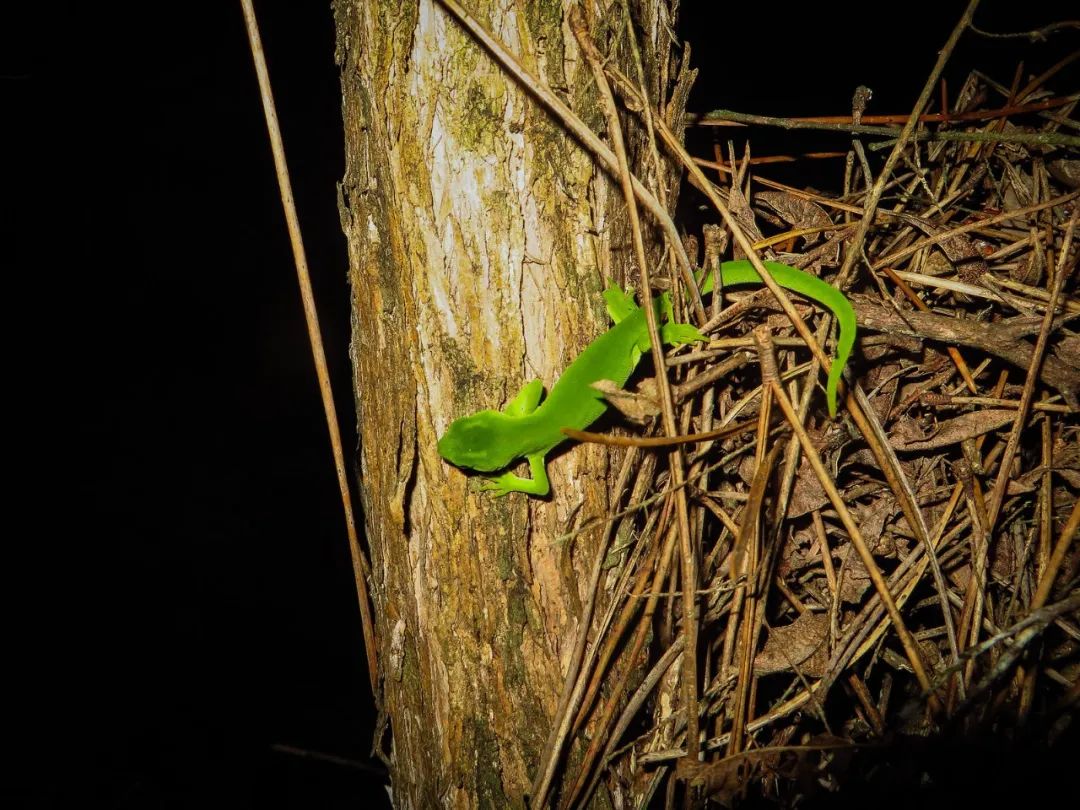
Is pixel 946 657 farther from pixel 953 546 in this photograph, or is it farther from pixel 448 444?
pixel 448 444

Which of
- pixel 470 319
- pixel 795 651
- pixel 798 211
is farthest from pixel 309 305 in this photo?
pixel 795 651

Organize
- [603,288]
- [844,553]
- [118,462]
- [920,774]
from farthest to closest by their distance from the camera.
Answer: [118,462] < [844,553] < [603,288] < [920,774]

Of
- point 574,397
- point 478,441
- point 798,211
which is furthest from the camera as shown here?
point 798,211

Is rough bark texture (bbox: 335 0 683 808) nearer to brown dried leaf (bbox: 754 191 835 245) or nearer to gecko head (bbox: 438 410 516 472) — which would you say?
gecko head (bbox: 438 410 516 472)

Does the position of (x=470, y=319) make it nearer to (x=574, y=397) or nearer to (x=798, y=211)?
(x=574, y=397)

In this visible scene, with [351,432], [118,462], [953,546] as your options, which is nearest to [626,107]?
[953,546]

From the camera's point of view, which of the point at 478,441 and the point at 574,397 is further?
the point at 574,397
